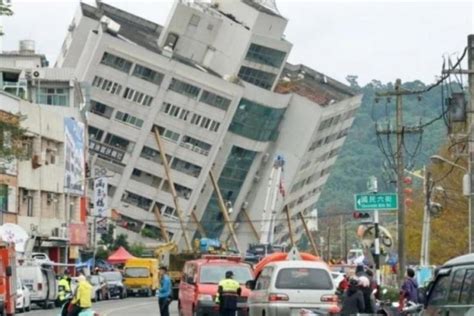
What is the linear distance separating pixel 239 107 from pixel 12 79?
2519 cm

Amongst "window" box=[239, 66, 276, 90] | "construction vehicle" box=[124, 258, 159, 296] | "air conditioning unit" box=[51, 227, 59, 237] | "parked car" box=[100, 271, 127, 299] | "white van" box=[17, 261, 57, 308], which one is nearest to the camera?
"white van" box=[17, 261, 57, 308]

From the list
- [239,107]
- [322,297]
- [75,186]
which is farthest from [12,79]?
[322,297]

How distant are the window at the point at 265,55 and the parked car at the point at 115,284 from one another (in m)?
39.4

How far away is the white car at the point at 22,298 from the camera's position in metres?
51.8

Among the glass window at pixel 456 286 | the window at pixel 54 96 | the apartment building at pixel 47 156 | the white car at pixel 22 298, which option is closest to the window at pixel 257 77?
the apartment building at pixel 47 156

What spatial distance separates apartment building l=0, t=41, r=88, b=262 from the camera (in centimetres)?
7656

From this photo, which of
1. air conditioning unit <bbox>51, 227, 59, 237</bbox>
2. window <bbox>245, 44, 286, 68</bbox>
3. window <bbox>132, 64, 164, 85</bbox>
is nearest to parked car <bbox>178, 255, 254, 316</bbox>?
air conditioning unit <bbox>51, 227, 59, 237</bbox>

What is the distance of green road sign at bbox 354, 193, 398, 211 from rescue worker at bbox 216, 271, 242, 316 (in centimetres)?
907

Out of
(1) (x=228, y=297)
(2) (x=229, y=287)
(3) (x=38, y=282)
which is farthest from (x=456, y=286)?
(3) (x=38, y=282)

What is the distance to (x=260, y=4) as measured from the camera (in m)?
114

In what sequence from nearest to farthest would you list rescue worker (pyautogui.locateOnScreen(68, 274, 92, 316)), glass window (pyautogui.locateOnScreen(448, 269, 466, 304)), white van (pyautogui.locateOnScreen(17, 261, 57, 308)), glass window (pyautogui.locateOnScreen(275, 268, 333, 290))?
1. glass window (pyautogui.locateOnScreen(448, 269, 466, 304))
2. rescue worker (pyautogui.locateOnScreen(68, 274, 92, 316))
3. glass window (pyautogui.locateOnScreen(275, 268, 333, 290))
4. white van (pyautogui.locateOnScreen(17, 261, 57, 308))

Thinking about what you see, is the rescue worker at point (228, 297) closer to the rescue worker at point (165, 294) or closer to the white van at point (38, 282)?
the rescue worker at point (165, 294)

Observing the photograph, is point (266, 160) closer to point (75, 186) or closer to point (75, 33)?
point (75, 33)

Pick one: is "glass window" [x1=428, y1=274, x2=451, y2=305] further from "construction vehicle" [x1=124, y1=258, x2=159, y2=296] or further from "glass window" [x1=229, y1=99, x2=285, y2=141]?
"glass window" [x1=229, y1=99, x2=285, y2=141]
